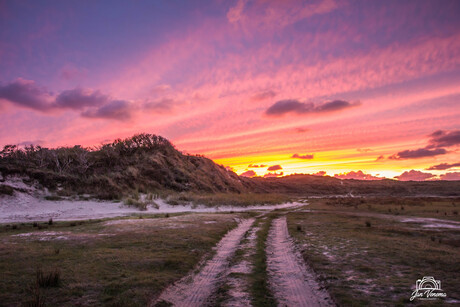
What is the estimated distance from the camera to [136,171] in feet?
185

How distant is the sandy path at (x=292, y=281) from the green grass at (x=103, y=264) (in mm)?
3822

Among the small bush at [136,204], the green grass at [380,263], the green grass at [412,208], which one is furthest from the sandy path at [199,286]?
the small bush at [136,204]

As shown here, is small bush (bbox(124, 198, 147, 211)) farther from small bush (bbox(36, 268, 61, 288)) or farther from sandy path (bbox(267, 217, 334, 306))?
small bush (bbox(36, 268, 61, 288))

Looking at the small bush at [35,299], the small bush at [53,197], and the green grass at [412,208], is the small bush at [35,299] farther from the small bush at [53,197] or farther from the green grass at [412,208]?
the small bush at [53,197]

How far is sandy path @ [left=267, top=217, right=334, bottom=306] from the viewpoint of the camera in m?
8.23

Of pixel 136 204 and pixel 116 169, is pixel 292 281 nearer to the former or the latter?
pixel 136 204

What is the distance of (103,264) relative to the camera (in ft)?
38.0

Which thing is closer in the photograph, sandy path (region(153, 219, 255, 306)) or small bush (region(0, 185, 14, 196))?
sandy path (region(153, 219, 255, 306))

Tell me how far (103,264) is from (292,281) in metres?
8.01

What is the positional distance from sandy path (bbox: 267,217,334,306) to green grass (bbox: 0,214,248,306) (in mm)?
3822

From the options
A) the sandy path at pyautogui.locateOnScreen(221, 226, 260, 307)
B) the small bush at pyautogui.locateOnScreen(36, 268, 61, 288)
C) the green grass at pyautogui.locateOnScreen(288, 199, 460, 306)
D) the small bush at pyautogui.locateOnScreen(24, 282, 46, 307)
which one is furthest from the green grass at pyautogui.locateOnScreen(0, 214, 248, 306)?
the green grass at pyautogui.locateOnScreen(288, 199, 460, 306)

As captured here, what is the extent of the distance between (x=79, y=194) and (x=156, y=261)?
34732 mm

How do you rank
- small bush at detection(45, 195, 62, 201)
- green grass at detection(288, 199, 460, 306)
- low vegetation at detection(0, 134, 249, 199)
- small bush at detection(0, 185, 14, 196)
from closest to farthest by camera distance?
green grass at detection(288, 199, 460, 306) < small bush at detection(0, 185, 14, 196) < small bush at detection(45, 195, 62, 201) < low vegetation at detection(0, 134, 249, 199)

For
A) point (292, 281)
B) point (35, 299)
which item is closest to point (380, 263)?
point (292, 281)
